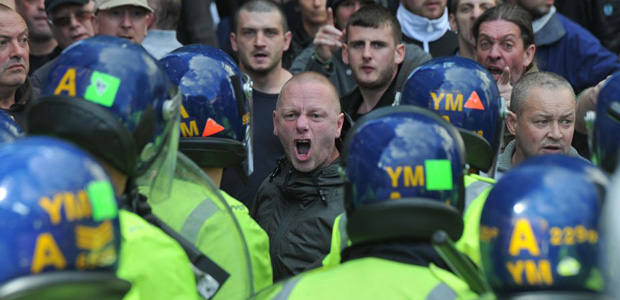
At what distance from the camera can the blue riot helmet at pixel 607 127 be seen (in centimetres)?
378

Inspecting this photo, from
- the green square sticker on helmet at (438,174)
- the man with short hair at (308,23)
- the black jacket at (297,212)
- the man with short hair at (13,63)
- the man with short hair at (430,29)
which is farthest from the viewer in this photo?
the man with short hair at (308,23)

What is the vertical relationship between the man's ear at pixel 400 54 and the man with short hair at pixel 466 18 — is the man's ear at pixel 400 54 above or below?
below

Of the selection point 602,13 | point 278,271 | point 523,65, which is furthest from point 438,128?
point 602,13

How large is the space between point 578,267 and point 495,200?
0.29m

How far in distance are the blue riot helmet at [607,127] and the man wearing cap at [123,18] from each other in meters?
4.06

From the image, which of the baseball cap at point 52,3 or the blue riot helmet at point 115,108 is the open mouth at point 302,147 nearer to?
the blue riot helmet at point 115,108

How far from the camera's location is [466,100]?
16.3ft

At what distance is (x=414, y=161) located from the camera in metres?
3.38

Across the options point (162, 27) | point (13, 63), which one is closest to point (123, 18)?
point (162, 27)

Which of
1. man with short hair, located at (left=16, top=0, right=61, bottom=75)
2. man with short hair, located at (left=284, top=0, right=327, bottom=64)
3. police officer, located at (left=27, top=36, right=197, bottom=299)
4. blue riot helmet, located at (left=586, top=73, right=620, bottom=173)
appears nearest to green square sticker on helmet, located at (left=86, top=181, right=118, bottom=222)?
police officer, located at (left=27, top=36, right=197, bottom=299)

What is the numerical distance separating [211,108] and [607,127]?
6.07 feet

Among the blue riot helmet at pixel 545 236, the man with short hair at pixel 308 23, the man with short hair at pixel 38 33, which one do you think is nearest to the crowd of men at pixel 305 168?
the blue riot helmet at pixel 545 236

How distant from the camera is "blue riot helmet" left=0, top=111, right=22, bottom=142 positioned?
3.99 metres

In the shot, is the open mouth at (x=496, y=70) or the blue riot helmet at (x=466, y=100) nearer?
the blue riot helmet at (x=466, y=100)
